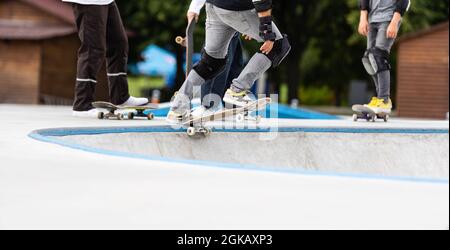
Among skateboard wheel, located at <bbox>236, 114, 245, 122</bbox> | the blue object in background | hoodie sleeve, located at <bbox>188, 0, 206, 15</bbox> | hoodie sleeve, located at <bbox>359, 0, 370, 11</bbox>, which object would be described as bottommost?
skateboard wheel, located at <bbox>236, 114, 245, 122</bbox>

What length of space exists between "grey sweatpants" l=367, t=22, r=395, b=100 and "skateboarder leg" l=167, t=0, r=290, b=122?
2.52 metres

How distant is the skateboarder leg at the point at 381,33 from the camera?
9422 mm

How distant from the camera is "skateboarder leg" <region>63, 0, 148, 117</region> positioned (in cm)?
920

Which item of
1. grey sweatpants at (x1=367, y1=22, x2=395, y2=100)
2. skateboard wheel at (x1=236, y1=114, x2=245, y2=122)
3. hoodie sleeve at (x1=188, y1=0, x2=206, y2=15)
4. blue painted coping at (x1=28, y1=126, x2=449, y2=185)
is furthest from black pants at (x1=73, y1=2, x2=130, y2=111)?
grey sweatpants at (x1=367, y1=22, x2=395, y2=100)

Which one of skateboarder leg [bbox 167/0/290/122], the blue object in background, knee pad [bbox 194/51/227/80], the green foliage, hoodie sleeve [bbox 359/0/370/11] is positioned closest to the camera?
skateboarder leg [bbox 167/0/290/122]

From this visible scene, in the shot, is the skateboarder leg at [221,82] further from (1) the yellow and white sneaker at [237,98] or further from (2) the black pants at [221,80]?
(1) the yellow and white sneaker at [237,98]

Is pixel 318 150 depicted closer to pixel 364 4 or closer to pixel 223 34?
pixel 223 34

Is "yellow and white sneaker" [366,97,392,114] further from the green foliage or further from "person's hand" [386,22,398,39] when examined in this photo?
the green foliage

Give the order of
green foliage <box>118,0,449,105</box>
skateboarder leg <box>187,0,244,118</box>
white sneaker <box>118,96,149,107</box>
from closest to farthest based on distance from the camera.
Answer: skateboarder leg <box>187,0,244,118</box>
white sneaker <box>118,96,149,107</box>
green foliage <box>118,0,449,105</box>

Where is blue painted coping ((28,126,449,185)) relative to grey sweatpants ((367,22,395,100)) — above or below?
below

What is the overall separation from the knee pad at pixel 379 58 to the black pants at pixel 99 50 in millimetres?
2650
